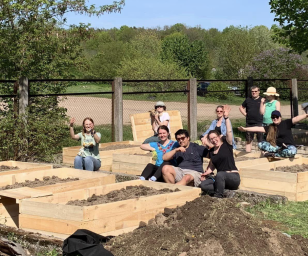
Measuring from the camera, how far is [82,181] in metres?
8.62

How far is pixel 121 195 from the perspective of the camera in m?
7.80

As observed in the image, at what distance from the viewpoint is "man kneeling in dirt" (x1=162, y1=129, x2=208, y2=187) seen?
870 cm

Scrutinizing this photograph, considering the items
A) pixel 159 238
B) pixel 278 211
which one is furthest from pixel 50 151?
pixel 159 238

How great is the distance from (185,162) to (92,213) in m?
2.79

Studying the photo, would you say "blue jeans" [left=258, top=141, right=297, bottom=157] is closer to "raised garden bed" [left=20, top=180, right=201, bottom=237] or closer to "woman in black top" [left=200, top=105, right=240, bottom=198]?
"woman in black top" [left=200, top=105, right=240, bottom=198]

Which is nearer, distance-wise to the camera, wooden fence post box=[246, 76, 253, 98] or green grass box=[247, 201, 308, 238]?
green grass box=[247, 201, 308, 238]

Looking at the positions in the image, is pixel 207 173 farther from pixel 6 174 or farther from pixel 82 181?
pixel 6 174

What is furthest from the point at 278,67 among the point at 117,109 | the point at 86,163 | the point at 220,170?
the point at 220,170

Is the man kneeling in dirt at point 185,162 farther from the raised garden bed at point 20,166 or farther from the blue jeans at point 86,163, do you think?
the raised garden bed at point 20,166

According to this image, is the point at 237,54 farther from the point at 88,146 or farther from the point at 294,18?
the point at 88,146

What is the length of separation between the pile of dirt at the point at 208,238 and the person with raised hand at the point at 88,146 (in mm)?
3791

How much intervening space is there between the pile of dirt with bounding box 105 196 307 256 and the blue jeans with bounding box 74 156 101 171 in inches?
148

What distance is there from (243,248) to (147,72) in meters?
31.3

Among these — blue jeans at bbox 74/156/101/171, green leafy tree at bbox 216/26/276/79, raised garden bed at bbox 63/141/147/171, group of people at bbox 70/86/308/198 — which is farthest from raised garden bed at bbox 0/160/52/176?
green leafy tree at bbox 216/26/276/79
